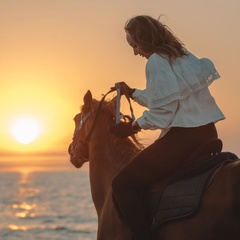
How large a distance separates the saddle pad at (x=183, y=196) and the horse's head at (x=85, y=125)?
4.86 feet

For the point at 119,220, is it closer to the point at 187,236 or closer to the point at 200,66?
the point at 187,236

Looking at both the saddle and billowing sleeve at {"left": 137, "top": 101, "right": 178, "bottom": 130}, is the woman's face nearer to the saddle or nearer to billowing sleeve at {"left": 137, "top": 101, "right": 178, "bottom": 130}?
billowing sleeve at {"left": 137, "top": 101, "right": 178, "bottom": 130}

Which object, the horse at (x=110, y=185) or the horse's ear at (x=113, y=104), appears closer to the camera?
the horse at (x=110, y=185)

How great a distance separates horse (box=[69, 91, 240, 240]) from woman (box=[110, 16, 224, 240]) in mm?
345

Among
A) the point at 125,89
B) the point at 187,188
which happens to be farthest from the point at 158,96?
the point at 125,89

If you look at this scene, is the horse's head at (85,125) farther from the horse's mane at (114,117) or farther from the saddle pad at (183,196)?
the saddle pad at (183,196)

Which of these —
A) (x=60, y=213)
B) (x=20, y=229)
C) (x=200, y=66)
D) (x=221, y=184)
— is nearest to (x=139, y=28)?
(x=200, y=66)

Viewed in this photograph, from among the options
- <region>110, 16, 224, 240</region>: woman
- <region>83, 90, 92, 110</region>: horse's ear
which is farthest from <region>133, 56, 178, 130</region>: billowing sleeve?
<region>83, 90, 92, 110</region>: horse's ear

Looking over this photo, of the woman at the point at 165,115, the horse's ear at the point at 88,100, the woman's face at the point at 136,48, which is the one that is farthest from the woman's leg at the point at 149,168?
the horse's ear at the point at 88,100

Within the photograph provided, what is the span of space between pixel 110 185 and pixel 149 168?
979 millimetres

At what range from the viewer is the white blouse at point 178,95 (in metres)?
6.97

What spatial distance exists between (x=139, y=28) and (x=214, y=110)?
1.04 metres

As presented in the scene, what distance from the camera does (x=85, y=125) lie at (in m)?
8.57

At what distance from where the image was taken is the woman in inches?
276
